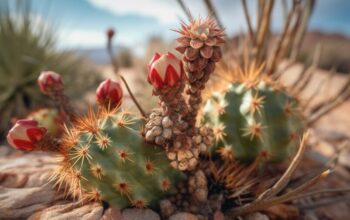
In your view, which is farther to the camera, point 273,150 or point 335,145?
point 335,145

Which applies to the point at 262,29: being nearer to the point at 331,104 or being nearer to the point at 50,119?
the point at 331,104

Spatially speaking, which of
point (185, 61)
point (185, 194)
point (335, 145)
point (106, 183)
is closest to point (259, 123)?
point (185, 194)

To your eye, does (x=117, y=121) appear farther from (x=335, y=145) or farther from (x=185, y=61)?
(x=335, y=145)

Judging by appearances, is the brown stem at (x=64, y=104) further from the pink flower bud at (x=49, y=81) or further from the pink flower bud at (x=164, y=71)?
the pink flower bud at (x=164, y=71)

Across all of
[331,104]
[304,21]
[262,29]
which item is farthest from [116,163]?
[304,21]

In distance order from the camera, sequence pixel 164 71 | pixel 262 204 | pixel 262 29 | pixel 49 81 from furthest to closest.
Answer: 1. pixel 262 29
2. pixel 49 81
3. pixel 262 204
4. pixel 164 71

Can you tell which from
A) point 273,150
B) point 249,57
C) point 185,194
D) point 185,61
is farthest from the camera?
point 249,57

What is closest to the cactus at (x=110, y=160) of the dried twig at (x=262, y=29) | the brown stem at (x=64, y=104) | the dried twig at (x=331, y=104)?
the brown stem at (x=64, y=104)
